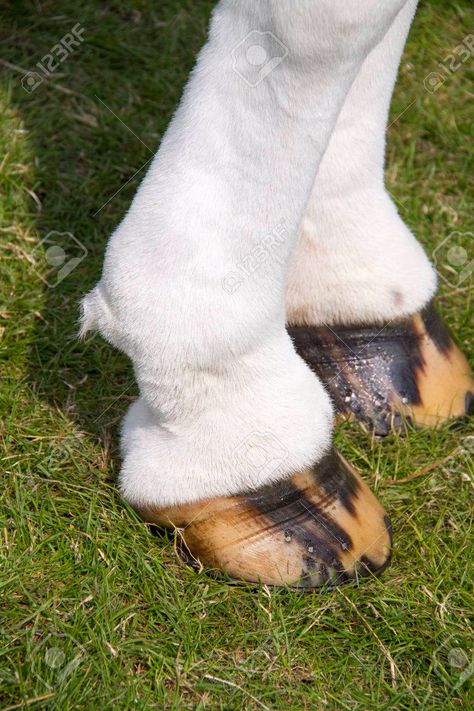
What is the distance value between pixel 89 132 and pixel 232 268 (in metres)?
1.25

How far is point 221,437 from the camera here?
1387 mm

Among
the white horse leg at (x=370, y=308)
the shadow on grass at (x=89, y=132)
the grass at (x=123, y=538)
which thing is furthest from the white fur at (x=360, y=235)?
the shadow on grass at (x=89, y=132)

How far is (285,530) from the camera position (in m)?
1.45

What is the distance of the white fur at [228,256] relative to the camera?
1.17m

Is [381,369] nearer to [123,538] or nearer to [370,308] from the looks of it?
[370,308]

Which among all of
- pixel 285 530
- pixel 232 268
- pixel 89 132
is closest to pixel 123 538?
pixel 285 530

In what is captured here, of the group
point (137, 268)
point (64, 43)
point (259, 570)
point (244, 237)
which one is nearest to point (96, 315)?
point (137, 268)

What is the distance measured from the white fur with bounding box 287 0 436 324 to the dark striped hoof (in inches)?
Answer: 1.1

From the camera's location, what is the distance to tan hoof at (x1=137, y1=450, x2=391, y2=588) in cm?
143

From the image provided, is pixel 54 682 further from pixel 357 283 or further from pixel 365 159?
pixel 365 159

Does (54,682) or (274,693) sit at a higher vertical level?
(54,682)

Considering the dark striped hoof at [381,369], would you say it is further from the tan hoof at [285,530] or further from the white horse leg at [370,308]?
the tan hoof at [285,530]

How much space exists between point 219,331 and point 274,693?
0.50 metres

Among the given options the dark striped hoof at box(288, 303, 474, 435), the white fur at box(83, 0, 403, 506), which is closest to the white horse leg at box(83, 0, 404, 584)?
the white fur at box(83, 0, 403, 506)
